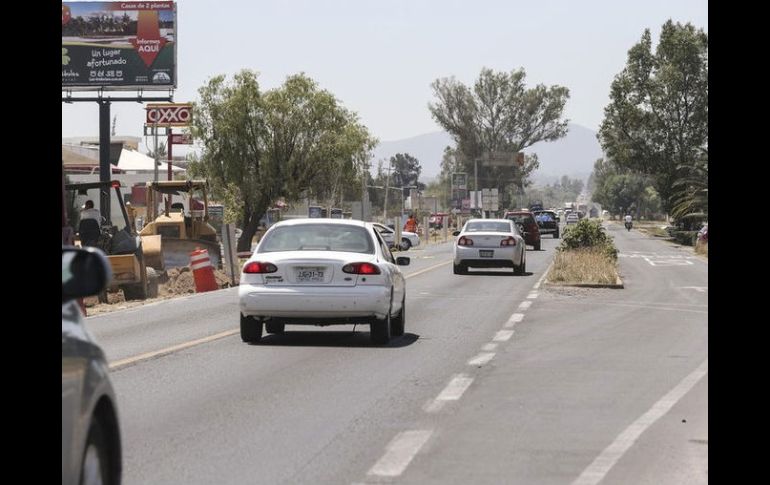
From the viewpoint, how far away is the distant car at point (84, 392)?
5012 millimetres

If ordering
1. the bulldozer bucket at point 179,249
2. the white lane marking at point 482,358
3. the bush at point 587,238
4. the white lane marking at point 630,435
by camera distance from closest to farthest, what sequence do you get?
the white lane marking at point 630,435, the white lane marking at point 482,358, the bulldozer bucket at point 179,249, the bush at point 587,238

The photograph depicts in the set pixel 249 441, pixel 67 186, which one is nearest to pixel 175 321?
pixel 67 186

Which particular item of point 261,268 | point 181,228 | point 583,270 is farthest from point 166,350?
point 181,228

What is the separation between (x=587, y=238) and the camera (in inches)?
1411

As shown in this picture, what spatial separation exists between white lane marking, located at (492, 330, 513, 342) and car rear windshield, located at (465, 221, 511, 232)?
17936 mm

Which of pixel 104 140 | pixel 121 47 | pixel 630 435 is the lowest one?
pixel 630 435

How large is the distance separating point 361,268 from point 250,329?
154cm

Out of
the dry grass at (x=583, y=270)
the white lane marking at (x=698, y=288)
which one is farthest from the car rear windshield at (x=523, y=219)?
the white lane marking at (x=698, y=288)

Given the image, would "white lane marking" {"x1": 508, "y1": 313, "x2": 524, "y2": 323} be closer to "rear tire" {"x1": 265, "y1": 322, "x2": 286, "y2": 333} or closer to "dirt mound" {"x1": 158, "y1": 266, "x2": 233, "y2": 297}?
"rear tire" {"x1": 265, "y1": 322, "x2": 286, "y2": 333}

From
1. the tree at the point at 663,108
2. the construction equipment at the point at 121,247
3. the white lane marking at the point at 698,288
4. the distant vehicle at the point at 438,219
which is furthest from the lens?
the distant vehicle at the point at 438,219

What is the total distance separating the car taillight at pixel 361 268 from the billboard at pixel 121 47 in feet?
162

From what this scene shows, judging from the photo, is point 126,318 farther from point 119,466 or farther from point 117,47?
point 117,47

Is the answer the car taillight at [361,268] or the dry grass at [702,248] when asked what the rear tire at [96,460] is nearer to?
the car taillight at [361,268]

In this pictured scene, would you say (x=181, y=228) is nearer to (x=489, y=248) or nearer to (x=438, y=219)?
(x=489, y=248)
